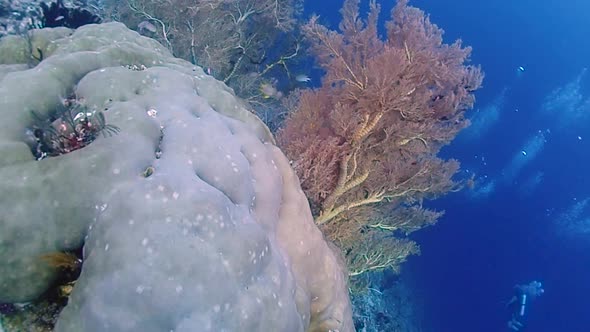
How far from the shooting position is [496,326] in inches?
1163

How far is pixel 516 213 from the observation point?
109 feet

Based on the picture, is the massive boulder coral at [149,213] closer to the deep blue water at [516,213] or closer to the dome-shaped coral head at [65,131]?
the dome-shaped coral head at [65,131]

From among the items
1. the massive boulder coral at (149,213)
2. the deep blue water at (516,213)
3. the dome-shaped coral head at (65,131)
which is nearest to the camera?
the massive boulder coral at (149,213)

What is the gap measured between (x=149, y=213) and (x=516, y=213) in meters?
36.2

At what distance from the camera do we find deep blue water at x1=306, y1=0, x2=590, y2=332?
29859mm

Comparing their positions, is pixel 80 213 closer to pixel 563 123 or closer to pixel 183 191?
pixel 183 191

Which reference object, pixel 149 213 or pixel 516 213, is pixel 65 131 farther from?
pixel 516 213

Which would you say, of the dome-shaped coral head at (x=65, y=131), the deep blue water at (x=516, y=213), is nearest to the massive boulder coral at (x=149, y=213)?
the dome-shaped coral head at (x=65, y=131)

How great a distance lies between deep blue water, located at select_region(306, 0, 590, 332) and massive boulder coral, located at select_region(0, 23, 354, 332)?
86.4 ft

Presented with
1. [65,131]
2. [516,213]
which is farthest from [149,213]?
[516,213]

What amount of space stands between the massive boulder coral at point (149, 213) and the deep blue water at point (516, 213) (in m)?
26.3

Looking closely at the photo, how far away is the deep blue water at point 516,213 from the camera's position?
29.9 metres

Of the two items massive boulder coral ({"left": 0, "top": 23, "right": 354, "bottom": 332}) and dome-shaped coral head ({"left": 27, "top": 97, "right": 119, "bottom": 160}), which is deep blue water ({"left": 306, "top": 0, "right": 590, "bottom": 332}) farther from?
dome-shaped coral head ({"left": 27, "top": 97, "right": 119, "bottom": 160})

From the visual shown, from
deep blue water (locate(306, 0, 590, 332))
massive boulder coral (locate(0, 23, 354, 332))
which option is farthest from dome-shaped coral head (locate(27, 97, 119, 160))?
deep blue water (locate(306, 0, 590, 332))
